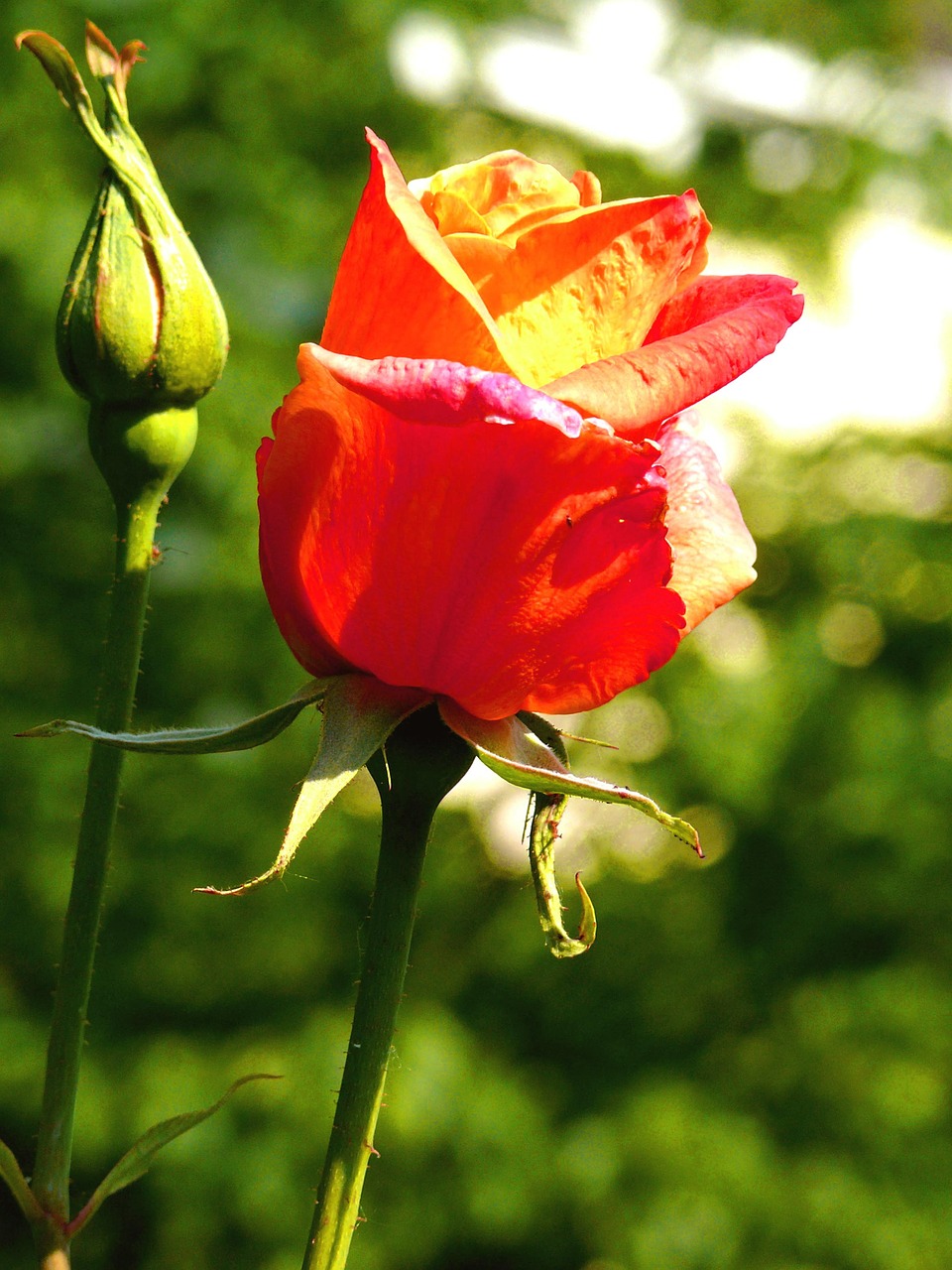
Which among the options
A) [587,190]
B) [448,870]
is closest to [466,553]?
[587,190]

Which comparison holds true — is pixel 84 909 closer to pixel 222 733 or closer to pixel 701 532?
pixel 222 733

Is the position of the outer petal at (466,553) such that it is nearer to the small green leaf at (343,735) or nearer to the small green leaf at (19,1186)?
the small green leaf at (343,735)

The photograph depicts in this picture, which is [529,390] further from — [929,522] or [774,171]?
[774,171]

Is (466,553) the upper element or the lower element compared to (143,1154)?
upper

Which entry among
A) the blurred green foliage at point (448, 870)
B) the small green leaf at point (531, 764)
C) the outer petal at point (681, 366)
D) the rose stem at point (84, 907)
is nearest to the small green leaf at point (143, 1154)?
the rose stem at point (84, 907)

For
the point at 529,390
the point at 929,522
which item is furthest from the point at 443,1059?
the point at 529,390
